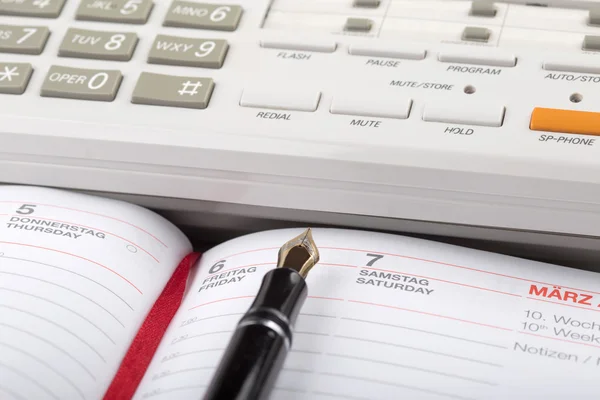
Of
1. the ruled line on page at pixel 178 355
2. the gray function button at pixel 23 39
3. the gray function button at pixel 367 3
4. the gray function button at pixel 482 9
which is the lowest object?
the ruled line on page at pixel 178 355

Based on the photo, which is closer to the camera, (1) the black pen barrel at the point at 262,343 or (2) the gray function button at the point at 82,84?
(1) the black pen barrel at the point at 262,343

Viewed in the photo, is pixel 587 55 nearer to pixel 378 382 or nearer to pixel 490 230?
pixel 490 230

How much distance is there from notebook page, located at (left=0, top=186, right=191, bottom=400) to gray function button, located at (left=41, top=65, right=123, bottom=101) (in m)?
0.06

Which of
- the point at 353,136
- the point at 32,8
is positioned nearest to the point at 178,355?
the point at 353,136

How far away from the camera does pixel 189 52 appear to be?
43cm

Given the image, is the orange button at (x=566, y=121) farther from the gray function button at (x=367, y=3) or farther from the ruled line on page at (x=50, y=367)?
the ruled line on page at (x=50, y=367)

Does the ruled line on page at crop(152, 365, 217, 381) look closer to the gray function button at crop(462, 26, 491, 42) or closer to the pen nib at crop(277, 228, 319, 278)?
the pen nib at crop(277, 228, 319, 278)

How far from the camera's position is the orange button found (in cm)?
38

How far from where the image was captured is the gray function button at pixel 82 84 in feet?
1.37

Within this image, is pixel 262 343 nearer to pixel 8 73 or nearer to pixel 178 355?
pixel 178 355

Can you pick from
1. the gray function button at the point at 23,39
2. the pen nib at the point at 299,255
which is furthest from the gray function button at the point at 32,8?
the pen nib at the point at 299,255

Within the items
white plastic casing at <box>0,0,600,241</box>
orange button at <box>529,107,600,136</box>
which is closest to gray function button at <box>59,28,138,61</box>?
white plastic casing at <box>0,0,600,241</box>

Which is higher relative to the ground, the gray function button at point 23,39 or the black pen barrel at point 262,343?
the gray function button at point 23,39

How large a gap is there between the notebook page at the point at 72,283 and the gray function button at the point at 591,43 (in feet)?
0.81
